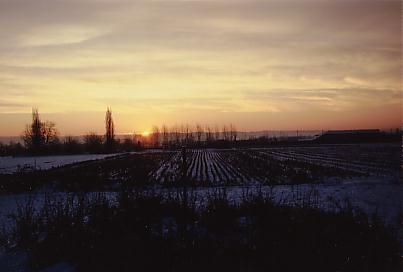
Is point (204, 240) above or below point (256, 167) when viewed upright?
above

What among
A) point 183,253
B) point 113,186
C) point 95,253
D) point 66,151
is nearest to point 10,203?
point 113,186

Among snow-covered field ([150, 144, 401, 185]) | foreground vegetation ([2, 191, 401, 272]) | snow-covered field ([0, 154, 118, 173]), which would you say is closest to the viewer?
foreground vegetation ([2, 191, 401, 272])

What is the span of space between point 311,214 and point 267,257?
204 centimetres

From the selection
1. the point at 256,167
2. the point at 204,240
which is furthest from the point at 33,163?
the point at 204,240

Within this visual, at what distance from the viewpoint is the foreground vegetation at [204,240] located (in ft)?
17.4

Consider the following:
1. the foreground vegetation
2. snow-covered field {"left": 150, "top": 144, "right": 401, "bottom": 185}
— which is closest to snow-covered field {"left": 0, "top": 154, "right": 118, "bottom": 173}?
snow-covered field {"left": 150, "top": 144, "right": 401, "bottom": 185}

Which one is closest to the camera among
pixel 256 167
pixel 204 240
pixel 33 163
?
pixel 204 240

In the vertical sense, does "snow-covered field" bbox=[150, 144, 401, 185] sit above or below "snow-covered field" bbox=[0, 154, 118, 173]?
below

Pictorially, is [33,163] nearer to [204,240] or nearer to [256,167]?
[256,167]

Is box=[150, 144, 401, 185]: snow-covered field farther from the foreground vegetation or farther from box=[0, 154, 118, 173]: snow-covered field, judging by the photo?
box=[0, 154, 118, 173]: snow-covered field

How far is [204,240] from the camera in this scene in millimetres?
5961

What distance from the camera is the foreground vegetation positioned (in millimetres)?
5312

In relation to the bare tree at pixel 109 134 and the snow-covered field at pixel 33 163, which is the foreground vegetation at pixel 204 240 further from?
the bare tree at pixel 109 134

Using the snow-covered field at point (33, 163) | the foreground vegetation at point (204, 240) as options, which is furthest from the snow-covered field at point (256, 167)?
the snow-covered field at point (33, 163)
